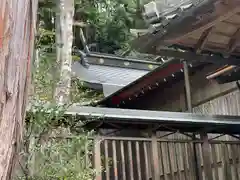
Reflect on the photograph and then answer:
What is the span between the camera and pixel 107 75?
1368cm

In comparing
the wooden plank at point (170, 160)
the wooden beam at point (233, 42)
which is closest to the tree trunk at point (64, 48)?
the wooden plank at point (170, 160)

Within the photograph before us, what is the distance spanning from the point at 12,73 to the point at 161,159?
5485 millimetres

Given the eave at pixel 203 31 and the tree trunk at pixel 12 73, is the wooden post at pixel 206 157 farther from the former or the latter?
the tree trunk at pixel 12 73

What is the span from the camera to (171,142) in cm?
703

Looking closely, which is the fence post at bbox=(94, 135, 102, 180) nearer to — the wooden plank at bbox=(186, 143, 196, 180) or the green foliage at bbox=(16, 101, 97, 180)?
the green foliage at bbox=(16, 101, 97, 180)

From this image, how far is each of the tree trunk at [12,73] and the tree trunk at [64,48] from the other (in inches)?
149

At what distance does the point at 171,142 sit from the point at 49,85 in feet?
8.00

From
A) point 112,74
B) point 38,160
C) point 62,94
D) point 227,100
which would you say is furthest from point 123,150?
point 112,74

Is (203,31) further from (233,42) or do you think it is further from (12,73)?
(12,73)

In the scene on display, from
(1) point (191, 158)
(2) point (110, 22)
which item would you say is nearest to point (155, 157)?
(1) point (191, 158)

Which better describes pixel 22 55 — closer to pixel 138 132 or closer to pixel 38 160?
pixel 38 160

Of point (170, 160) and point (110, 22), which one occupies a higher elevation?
point (110, 22)

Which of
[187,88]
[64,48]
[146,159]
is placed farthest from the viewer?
[187,88]

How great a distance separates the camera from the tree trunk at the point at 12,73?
1782 mm
